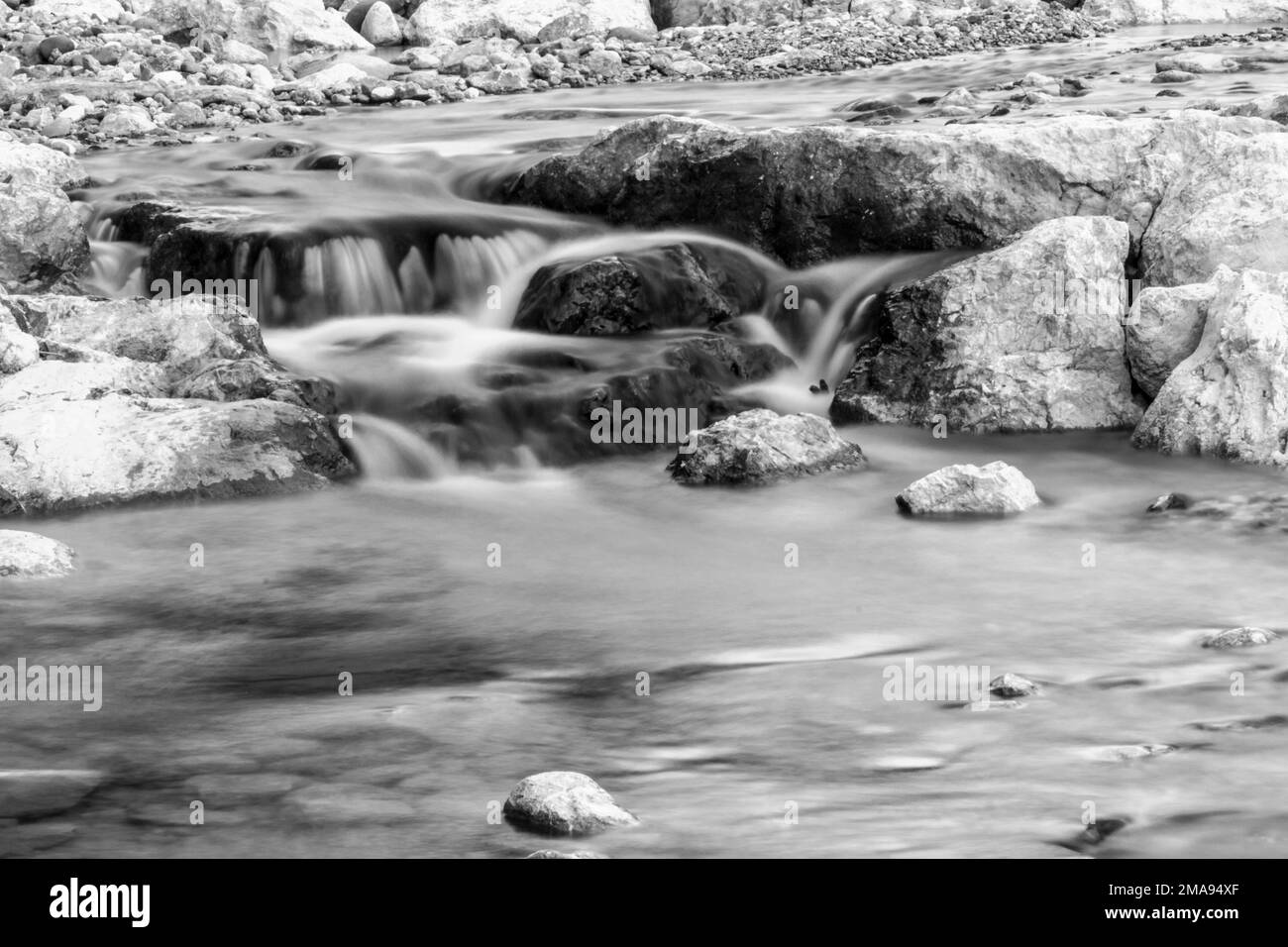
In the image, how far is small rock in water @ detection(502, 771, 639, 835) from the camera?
15.6 ft

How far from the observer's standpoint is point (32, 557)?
7.81m

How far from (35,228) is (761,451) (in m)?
6.03

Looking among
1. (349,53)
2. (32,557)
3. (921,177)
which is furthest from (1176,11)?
(32,557)

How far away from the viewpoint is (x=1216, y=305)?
32.5 feet

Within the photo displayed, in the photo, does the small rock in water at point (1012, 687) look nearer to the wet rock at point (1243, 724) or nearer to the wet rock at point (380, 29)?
the wet rock at point (1243, 724)

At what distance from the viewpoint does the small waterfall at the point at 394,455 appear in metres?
9.83

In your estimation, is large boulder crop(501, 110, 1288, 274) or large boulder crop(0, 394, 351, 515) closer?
large boulder crop(0, 394, 351, 515)

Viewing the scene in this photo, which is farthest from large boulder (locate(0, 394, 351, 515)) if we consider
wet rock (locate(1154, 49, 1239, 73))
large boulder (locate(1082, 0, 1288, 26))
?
large boulder (locate(1082, 0, 1288, 26))

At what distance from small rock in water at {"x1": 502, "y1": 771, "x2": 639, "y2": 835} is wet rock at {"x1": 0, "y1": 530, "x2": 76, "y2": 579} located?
374 centimetres

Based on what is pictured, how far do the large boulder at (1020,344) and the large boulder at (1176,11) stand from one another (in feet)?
72.8

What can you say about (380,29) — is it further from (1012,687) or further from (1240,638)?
(1012,687)

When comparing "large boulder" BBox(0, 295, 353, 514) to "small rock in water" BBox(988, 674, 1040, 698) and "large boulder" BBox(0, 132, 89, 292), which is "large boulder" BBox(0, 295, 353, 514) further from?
"small rock in water" BBox(988, 674, 1040, 698)

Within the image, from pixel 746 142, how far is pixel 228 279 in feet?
12.9
